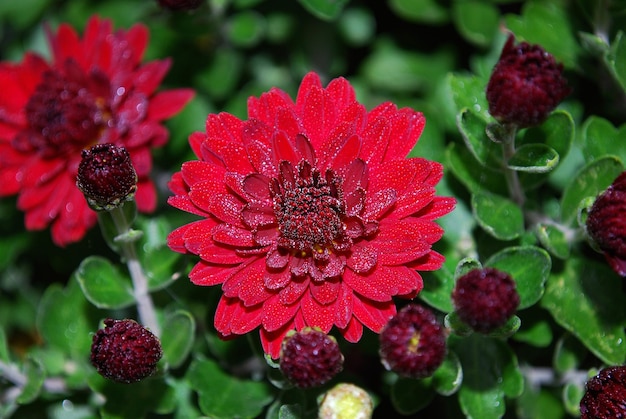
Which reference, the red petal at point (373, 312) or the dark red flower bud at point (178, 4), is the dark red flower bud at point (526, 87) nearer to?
the red petal at point (373, 312)

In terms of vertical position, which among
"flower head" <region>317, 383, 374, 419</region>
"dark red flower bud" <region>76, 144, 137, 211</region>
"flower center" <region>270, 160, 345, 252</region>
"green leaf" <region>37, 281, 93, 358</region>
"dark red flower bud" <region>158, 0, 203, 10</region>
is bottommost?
"green leaf" <region>37, 281, 93, 358</region>

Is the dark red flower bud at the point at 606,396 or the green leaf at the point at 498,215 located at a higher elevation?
the green leaf at the point at 498,215

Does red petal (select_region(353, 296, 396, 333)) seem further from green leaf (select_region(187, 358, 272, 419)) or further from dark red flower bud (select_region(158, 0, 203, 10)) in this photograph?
dark red flower bud (select_region(158, 0, 203, 10))

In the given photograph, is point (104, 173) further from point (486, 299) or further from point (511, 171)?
point (511, 171)

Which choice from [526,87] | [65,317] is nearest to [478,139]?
[526,87]

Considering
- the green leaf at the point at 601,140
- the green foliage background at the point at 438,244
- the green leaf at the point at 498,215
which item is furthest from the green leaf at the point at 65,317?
the green leaf at the point at 601,140

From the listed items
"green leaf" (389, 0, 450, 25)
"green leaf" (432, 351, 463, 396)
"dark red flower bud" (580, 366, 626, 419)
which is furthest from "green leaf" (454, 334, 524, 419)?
"green leaf" (389, 0, 450, 25)

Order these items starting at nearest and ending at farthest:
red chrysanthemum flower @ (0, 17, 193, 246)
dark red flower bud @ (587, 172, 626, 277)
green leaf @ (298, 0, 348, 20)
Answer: dark red flower bud @ (587, 172, 626, 277) → red chrysanthemum flower @ (0, 17, 193, 246) → green leaf @ (298, 0, 348, 20)
